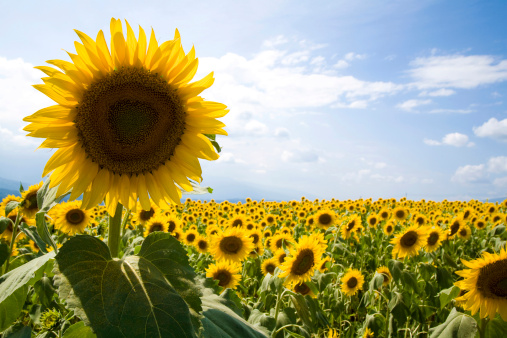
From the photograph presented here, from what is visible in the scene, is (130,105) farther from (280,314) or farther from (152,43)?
(280,314)

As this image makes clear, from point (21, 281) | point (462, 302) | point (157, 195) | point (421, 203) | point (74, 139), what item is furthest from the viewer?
point (421, 203)

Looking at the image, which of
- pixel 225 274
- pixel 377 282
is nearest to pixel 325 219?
pixel 377 282

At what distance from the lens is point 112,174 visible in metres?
1.89

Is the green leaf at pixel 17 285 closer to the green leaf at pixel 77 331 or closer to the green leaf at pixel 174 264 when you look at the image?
the green leaf at pixel 77 331

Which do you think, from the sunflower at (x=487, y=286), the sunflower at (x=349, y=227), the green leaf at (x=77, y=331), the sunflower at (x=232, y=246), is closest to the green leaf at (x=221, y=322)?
the green leaf at (x=77, y=331)

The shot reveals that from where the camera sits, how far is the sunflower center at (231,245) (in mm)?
6219

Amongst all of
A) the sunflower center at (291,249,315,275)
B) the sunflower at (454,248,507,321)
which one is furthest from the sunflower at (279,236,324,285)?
the sunflower at (454,248,507,321)

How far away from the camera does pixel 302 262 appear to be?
4402 mm

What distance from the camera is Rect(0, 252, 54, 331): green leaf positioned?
1.57 m

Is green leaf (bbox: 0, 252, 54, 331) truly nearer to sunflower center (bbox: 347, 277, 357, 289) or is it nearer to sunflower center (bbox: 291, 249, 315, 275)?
sunflower center (bbox: 291, 249, 315, 275)

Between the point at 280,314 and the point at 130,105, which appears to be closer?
the point at 130,105

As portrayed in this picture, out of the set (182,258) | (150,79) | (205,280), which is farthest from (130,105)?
(205,280)

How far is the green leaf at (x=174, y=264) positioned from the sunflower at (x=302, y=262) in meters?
2.73

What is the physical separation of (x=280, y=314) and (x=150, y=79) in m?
2.76
